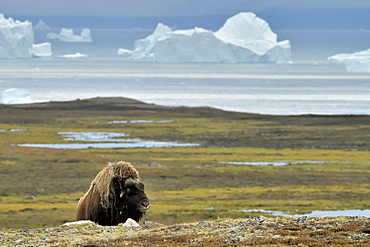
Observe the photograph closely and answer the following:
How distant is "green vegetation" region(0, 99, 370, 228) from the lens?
37.2 meters

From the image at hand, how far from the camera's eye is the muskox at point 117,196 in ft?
54.4

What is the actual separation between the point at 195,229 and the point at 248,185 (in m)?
29.0

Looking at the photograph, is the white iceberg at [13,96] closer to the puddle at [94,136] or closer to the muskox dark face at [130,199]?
the puddle at [94,136]

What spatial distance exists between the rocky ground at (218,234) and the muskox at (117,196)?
507 mm

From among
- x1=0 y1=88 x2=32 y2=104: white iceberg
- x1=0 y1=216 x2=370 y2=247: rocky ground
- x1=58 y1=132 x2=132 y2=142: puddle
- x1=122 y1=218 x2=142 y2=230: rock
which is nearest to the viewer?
x1=0 y1=216 x2=370 y2=247: rocky ground

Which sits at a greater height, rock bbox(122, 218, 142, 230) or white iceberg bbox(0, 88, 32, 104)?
white iceberg bbox(0, 88, 32, 104)

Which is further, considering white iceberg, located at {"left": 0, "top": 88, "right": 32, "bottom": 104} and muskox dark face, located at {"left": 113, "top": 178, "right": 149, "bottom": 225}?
white iceberg, located at {"left": 0, "top": 88, "right": 32, "bottom": 104}

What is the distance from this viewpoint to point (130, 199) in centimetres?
1661

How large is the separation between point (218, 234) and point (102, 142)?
52.9 meters

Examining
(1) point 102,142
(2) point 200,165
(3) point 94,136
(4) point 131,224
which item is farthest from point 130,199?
(3) point 94,136

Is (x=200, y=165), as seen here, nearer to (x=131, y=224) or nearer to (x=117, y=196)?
(x=117, y=196)

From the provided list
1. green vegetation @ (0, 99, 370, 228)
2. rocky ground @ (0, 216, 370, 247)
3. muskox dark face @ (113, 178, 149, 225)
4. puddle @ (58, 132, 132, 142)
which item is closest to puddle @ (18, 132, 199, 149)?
puddle @ (58, 132, 132, 142)

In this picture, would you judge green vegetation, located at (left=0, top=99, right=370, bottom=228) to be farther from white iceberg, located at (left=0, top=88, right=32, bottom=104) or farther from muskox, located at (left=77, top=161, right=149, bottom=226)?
white iceberg, located at (left=0, top=88, right=32, bottom=104)

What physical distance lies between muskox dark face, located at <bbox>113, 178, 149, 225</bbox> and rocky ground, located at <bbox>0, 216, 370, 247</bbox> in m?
0.41
